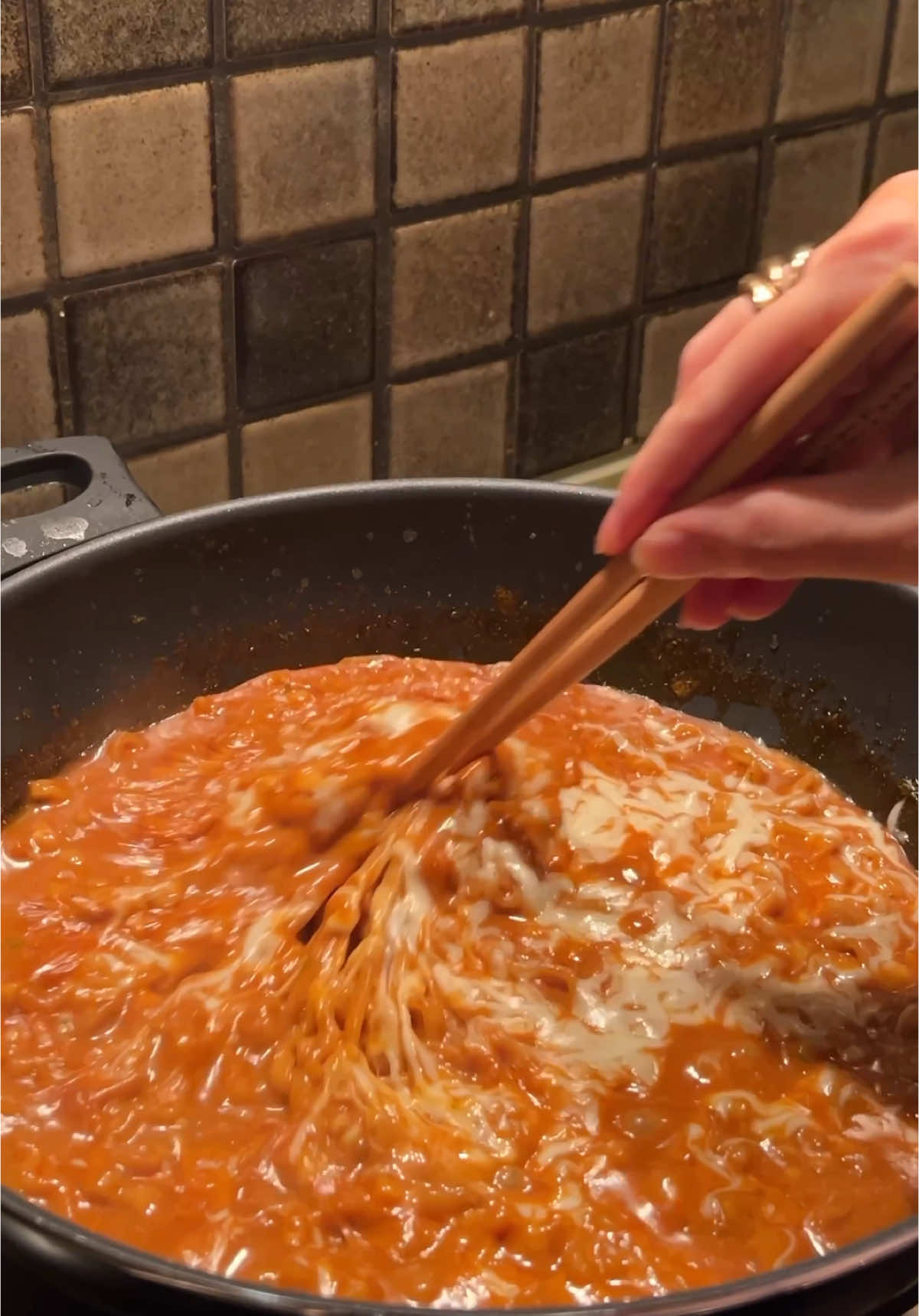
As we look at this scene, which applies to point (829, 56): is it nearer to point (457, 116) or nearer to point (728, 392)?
point (457, 116)

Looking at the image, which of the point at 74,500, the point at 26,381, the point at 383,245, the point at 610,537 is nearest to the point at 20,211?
the point at 26,381

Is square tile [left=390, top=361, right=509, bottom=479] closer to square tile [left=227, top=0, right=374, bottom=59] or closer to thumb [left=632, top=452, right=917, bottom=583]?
square tile [left=227, top=0, right=374, bottom=59]

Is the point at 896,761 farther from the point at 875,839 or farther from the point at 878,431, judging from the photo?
the point at 878,431

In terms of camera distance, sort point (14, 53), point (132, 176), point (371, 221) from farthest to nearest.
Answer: point (371, 221) < point (132, 176) < point (14, 53)

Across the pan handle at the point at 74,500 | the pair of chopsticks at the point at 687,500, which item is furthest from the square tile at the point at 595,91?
the pair of chopsticks at the point at 687,500

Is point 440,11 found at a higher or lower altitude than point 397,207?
higher

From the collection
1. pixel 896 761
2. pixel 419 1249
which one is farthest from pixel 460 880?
pixel 896 761
